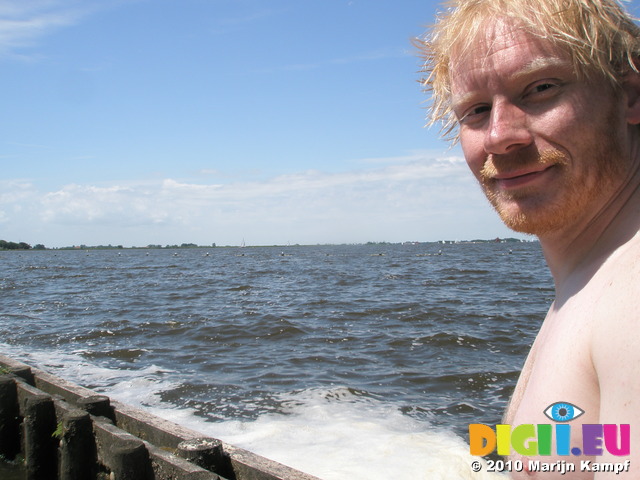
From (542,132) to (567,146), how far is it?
0.25 feet

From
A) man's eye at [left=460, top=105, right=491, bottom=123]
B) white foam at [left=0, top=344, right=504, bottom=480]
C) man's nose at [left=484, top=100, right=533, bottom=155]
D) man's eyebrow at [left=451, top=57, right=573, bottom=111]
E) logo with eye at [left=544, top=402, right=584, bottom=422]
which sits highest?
man's eyebrow at [left=451, top=57, right=573, bottom=111]

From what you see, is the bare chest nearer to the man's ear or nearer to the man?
the man

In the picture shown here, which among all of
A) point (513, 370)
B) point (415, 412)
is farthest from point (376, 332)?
point (415, 412)

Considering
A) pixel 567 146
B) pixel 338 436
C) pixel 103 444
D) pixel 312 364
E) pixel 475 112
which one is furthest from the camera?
pixel 312 364

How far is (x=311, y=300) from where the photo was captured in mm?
18703

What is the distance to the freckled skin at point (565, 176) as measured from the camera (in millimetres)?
1203

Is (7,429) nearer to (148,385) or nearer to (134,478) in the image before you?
(134,478)

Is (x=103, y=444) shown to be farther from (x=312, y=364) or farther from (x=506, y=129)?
(x=312, y=364)

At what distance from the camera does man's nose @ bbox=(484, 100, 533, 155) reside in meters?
1.39

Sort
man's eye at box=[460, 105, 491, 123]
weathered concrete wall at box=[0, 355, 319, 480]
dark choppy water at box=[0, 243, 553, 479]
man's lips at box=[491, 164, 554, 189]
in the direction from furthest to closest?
dark choppy water at box=[0, 243, 553, 479] < weathered concrete wall at box=[0, 355, 319, 480] < man's eye at box=[460, 105, 491, 123] < man's lips at box=[491, 164, 554, 189]

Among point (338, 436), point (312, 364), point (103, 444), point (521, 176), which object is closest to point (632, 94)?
point (521, 176)

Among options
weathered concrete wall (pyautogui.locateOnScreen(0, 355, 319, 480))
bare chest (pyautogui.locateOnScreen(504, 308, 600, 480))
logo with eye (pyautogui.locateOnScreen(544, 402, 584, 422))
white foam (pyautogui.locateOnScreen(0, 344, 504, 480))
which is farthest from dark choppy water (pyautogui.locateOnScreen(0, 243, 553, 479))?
logo with eye (pyautogui.locateOnScreen(544, 402, 584, 422))

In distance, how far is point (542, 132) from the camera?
1.36 meters

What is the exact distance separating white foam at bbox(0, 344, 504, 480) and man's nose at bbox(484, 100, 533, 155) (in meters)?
4.23
